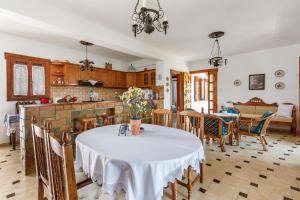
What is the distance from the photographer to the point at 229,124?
346cm

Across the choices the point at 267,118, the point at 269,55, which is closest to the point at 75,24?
the point at 267,118

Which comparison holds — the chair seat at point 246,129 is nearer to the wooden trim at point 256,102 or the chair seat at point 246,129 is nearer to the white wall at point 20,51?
the wooden trim at point 256,102

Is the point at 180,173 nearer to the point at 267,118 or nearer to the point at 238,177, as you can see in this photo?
the point at 238,177

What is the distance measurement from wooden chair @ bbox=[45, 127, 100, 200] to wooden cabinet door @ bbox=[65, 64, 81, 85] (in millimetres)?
4043

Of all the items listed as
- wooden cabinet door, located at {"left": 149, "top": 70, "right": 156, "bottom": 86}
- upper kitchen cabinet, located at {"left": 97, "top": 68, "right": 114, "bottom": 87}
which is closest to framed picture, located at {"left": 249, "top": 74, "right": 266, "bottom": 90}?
wooden cabinet door, located at {"left": 149, "top": 70, "right": 156, "bottom": 86}

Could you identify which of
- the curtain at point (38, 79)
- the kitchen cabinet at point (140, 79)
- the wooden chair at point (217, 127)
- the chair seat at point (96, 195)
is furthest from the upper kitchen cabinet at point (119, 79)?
the chair seat at point (96, 195)

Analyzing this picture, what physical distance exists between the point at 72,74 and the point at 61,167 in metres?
4.32

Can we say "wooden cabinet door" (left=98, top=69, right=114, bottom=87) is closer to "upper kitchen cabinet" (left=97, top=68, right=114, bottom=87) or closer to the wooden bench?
"upper kitchen cabinet" (left=97, top=68, right=114, bottom=87)

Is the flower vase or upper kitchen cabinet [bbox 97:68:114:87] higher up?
upper kitchen cabinet [bbox 97:68:114:87]

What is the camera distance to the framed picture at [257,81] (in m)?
5.13

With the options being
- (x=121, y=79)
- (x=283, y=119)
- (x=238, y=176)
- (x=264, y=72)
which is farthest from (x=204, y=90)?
(x=238, y=176)

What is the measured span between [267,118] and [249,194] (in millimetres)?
1915

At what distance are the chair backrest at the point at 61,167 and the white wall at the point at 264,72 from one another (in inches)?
234

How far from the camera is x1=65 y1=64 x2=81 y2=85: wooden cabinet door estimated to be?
4.63 metres
